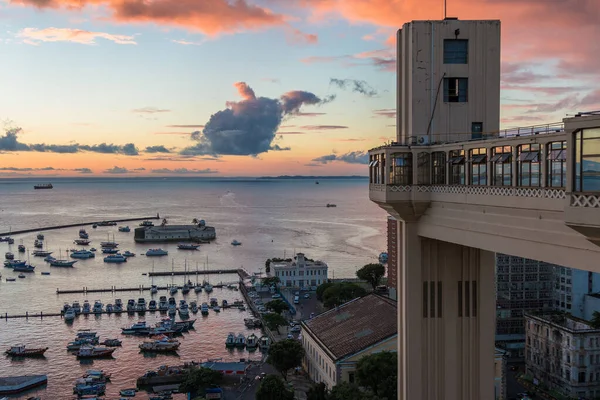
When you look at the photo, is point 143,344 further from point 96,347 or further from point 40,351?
point 40,351

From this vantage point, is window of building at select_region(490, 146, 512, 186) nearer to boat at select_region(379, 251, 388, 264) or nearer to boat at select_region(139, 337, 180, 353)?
boat at select_region(139, 337, 180, 353)

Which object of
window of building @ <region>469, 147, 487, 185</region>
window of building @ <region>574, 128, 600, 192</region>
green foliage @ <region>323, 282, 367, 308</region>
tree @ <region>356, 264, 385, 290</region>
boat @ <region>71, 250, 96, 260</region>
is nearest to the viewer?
window of building @ <region>574, 128, 600, 192</region>

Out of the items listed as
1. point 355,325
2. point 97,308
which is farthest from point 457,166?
point 97,308

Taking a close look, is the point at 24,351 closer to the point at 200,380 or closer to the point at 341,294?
the point at 200,380

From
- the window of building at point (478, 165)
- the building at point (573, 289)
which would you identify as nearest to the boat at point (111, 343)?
the building at point (573, 289)

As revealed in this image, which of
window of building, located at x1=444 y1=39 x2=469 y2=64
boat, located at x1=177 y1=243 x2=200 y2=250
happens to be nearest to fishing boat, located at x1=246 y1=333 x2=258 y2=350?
window of building, located at x1=444 y1=39 x2=469 y2=64

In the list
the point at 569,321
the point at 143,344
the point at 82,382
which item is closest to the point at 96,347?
the point at 143,344
